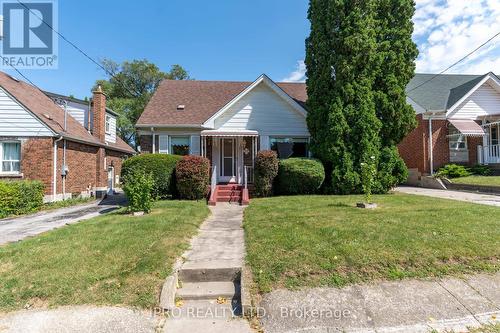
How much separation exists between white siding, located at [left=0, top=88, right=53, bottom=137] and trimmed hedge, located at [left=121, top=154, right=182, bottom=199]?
574cm

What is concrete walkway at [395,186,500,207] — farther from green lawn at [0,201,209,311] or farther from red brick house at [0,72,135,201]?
red brick house at [0,72,135,201]

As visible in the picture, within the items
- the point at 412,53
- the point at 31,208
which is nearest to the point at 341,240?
the point at 412,53

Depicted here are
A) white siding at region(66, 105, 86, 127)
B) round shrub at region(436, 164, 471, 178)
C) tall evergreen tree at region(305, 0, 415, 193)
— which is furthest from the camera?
white siding at region(66, 105, 86, 127)

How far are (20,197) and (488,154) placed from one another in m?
24.1

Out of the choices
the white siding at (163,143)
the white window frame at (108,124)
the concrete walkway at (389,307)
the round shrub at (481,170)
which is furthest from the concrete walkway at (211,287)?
the white window frame at (108,124)

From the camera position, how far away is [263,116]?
14.9 m

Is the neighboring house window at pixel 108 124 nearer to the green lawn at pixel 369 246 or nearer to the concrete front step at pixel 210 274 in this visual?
the green lawn at pixel 369 246

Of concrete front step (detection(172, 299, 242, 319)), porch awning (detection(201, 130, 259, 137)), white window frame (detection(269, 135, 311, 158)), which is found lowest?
concrete front step (detection(172, 299, 242, 319))

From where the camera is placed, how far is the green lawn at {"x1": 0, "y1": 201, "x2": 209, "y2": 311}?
404 centimetres

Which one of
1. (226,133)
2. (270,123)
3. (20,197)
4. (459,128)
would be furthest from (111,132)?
(459,128)

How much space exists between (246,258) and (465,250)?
3.72 metres

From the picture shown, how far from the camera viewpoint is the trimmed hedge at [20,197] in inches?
440

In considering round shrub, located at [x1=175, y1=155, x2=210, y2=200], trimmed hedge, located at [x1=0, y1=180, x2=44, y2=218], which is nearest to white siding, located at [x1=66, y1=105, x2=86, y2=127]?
trimmed hedge, located at [x1=0, y1=180, x2=44, y2=218]

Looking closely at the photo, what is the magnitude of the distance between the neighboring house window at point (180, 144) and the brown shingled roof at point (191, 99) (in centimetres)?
79
